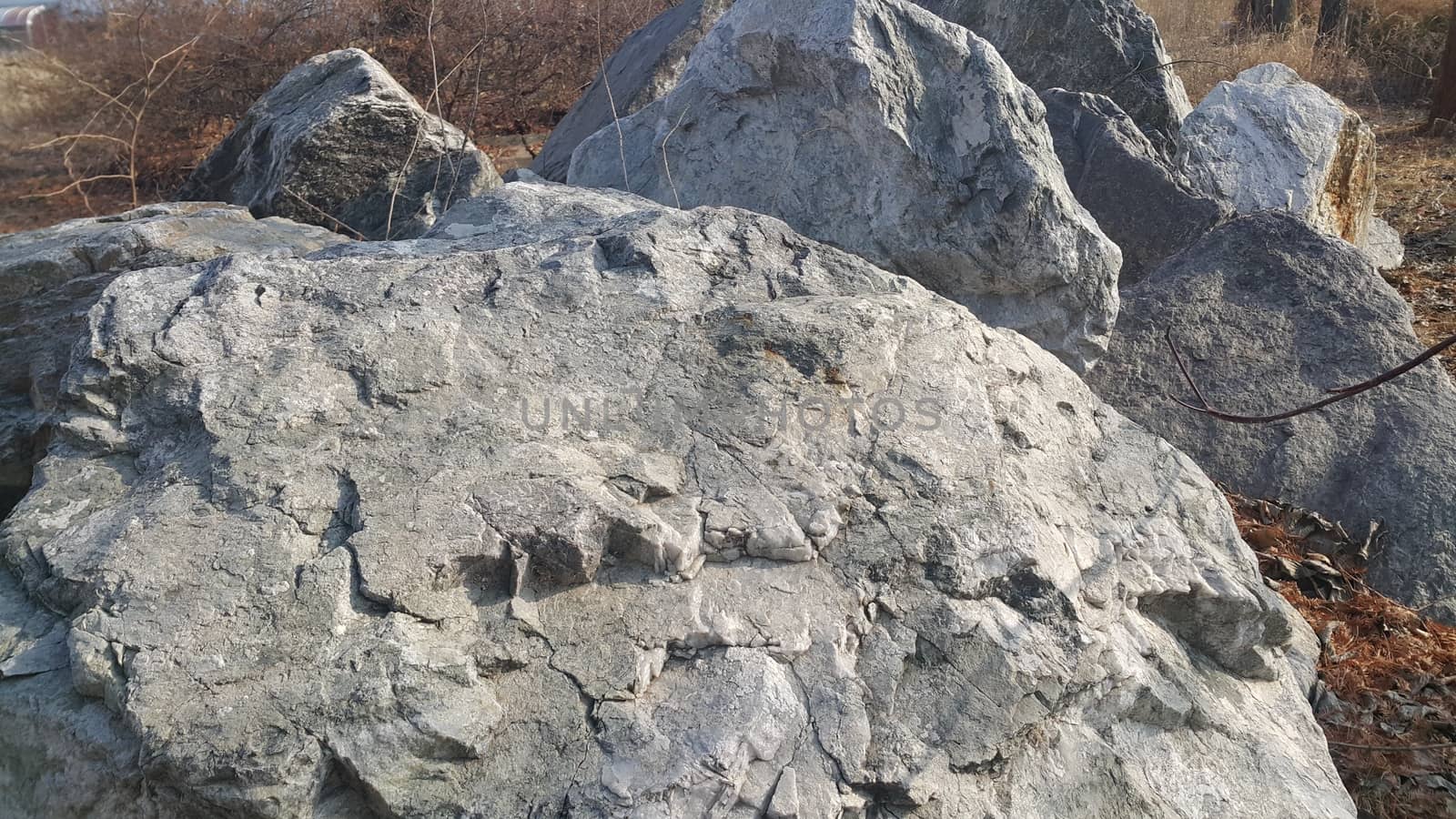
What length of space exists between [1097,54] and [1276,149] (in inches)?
33.0

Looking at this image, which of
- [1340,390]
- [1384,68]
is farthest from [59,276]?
[1384,68]

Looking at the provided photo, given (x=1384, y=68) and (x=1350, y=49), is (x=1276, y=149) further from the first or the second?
(x=1350, y=49)

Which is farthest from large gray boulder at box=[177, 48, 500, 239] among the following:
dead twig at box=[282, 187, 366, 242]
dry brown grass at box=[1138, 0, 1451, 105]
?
dry brown grass at box=[1138, 0, 1451, 105]

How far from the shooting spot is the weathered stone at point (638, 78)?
537cm

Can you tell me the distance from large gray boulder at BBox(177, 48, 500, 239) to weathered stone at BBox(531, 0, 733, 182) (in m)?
0.89

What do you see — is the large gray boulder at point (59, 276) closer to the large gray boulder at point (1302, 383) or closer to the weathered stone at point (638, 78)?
the weathered stone at point (638, 78)

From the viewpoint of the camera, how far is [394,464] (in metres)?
1.81

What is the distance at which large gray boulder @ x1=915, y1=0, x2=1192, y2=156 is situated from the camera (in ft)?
15.5

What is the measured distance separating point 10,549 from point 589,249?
1.12 metres

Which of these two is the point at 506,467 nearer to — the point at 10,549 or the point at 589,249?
the point at 589,249

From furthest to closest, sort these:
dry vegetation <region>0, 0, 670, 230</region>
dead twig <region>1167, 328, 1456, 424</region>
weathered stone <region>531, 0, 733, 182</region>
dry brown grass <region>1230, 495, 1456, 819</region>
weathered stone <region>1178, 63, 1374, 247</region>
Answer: dry vegetation <region>0, 0, 670, 230</region>
weathered stone <region>531, 0, 733, 182</region>
weathered stone <region>1178, 63, 1374, 247</region>
dry brown grass <region>1230, 495, 1456, 819</region>
dead twig <region>1167, 328, 1456, 424</region>

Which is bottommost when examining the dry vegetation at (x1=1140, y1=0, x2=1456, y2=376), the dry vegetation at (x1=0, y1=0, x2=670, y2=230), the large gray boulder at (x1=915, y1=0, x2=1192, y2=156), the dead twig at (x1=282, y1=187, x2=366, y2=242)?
the dry vegetation at (x1=0, y1=0, x2=670, y2=230)

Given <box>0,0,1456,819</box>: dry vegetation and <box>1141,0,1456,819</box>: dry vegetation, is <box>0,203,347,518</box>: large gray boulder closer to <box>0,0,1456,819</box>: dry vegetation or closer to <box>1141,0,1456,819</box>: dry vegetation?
<box>0,0,1456,819</box>: dry vegetation

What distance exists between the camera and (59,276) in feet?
9.73
